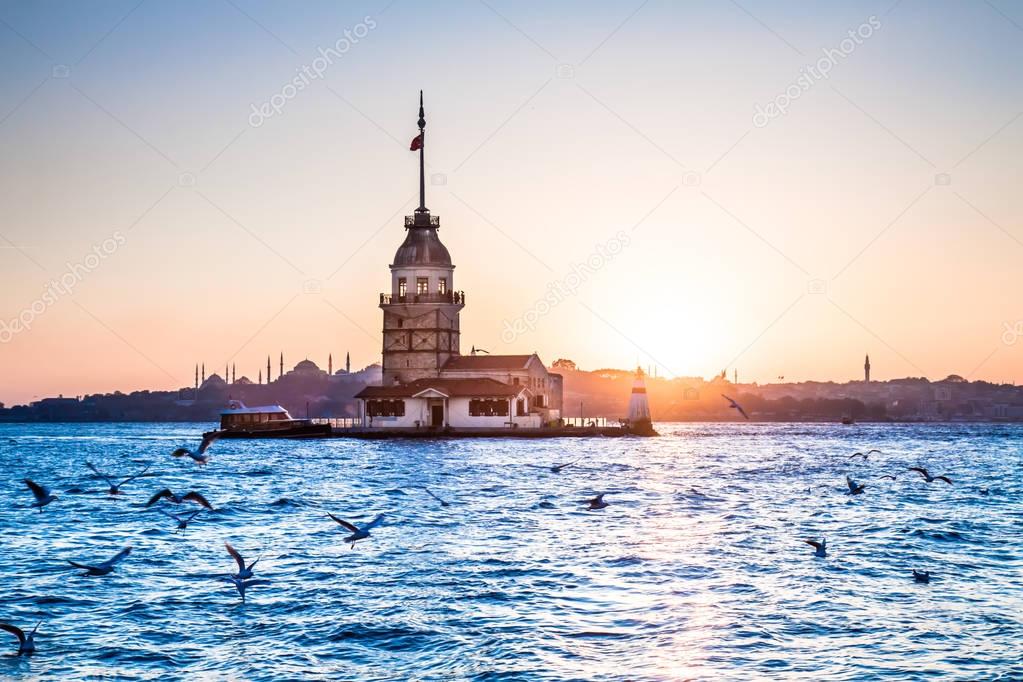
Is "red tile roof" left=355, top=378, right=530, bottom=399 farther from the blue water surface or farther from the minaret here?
the blue water surface

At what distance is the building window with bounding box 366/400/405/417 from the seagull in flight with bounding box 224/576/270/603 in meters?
76.6

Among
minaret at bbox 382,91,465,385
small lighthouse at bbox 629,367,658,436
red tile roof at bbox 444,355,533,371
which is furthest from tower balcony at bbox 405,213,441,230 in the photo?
small lighthouse at bbox 629,367,658,436

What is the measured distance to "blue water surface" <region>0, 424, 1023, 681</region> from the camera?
17.5 metres

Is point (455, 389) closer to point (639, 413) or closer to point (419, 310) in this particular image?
point (419, 310)

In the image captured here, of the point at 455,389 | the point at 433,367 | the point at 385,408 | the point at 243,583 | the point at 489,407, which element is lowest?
the point at 243,583

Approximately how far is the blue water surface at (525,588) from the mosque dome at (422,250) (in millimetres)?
58503

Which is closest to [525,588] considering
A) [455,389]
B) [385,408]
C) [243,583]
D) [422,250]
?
[243,583]

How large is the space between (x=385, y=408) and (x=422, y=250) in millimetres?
15259

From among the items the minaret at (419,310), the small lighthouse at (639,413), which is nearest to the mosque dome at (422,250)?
the minaret at (419,310)

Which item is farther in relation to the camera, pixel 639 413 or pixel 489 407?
pixel 639 413

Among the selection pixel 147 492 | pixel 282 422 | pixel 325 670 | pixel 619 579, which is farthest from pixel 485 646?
pixel 282 422

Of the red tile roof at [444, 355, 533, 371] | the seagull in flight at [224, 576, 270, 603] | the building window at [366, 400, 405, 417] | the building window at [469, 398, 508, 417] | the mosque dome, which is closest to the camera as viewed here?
the seagull in flight at [224, 576, 270, 603]

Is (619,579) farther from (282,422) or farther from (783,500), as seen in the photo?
(282,422)

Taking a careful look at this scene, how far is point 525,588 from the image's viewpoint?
76.3ft
